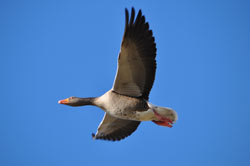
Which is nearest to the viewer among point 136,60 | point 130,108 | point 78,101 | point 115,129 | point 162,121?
point 136,60

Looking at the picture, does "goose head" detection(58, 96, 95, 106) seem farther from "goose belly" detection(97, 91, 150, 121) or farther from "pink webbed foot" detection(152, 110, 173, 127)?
"pink webbed foot" detection(152, 110, 173, 127)

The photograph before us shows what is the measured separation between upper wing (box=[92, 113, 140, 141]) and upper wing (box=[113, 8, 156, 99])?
1.60 m

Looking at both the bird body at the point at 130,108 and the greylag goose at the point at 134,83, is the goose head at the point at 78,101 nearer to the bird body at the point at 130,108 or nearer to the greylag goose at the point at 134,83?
the greylag goose at the point at 134,83

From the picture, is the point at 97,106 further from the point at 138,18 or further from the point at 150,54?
the point at 138,18

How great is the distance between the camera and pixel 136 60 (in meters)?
7.84

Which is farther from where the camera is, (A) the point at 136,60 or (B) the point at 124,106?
(B) the point at 124,106

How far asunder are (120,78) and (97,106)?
114 cm

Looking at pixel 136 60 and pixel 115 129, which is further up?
pixel 136 60

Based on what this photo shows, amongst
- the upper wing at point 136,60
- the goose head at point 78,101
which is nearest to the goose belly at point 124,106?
the upper wing at point 136,60

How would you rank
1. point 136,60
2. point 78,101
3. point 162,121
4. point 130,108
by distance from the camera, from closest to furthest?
point 136,60
point 130,108
point 162,121
point 78,101

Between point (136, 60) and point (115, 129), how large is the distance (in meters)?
3.01

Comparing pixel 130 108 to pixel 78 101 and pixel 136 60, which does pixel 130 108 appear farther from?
pixel 78 101

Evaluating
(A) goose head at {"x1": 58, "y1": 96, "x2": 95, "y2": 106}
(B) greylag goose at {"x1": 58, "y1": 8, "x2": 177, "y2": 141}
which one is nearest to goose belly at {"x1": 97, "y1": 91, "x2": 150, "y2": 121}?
(B) greylag goose at {"x1": 58, "y1": 8, "x2": 177, "y2": 141}

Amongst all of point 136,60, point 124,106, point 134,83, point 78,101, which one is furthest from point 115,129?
point 136,60
